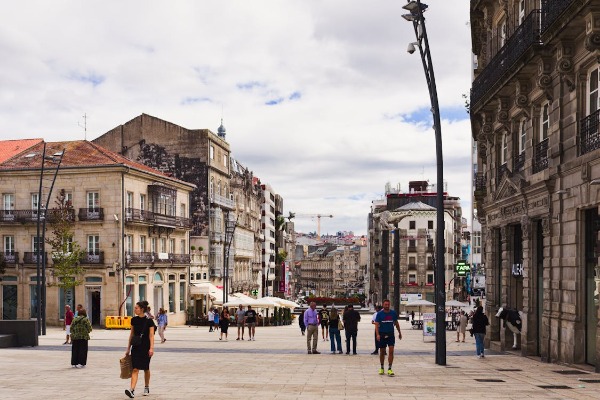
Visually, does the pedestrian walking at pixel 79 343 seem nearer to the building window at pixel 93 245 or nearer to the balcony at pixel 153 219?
the balcony at pixel 153 219

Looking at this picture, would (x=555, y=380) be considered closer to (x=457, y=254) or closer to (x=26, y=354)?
(x=26, y=354)

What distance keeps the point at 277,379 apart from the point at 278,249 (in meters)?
118

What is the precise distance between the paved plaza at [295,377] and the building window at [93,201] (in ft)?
91.1

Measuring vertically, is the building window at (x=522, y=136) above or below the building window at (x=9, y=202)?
above

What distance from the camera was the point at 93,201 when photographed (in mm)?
50000

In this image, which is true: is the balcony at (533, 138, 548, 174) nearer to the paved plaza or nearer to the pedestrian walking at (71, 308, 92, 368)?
the paved plaza

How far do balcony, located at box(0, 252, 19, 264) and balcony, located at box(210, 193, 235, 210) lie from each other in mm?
21347

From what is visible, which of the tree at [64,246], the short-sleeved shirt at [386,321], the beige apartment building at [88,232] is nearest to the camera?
the short-sleeved shirt at [386,321]

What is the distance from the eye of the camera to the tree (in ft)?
149

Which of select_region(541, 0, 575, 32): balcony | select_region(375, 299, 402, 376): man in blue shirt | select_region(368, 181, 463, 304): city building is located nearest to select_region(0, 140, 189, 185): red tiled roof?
select_region(541, 0, 575, 32): balcony

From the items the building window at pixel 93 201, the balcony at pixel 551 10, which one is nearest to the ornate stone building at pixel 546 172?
the balcony at pixel 551 10

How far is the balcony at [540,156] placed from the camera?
811 inches

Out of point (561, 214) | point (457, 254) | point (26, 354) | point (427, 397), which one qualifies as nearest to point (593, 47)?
point (561, 214)

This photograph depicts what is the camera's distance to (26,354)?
21.6 metres
